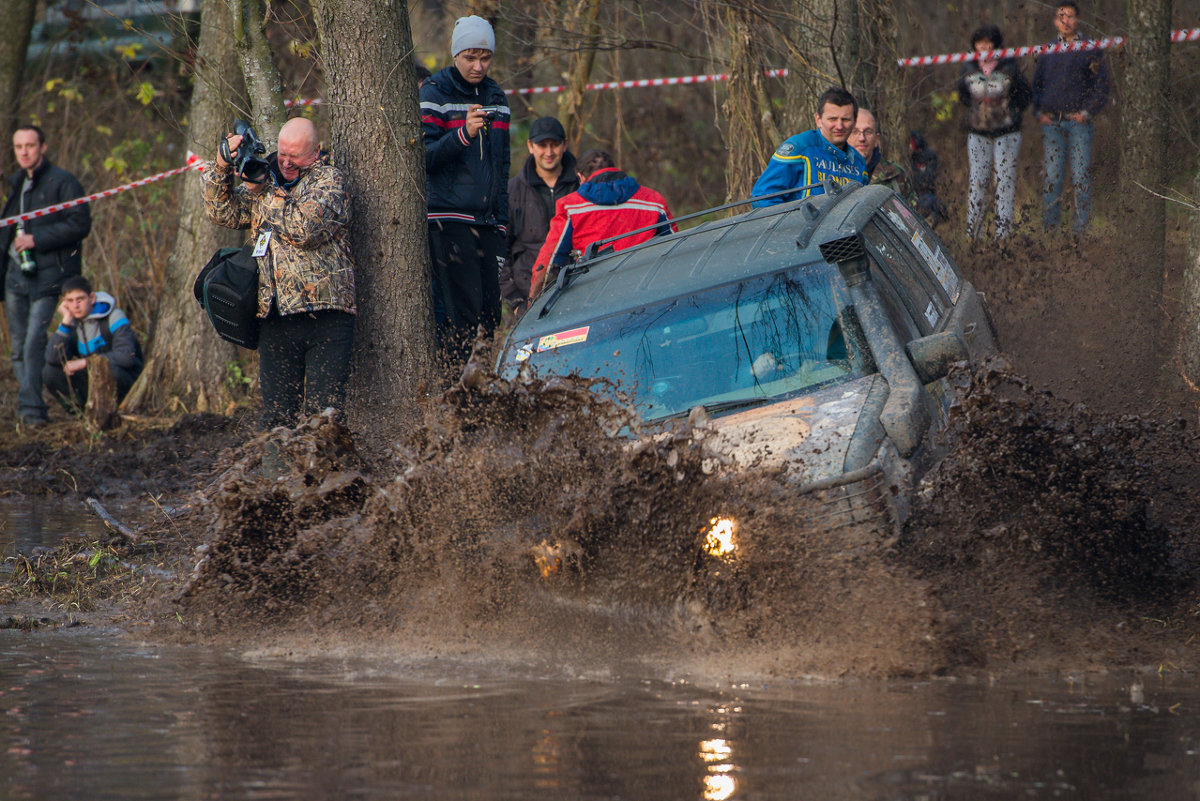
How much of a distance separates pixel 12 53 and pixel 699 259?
1122 cm

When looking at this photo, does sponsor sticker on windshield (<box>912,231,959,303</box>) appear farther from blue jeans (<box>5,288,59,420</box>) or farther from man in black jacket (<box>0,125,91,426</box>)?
blue jeans (<box>5,288,59,420</box>)

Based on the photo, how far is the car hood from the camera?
5332mm

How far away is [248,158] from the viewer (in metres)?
7.08

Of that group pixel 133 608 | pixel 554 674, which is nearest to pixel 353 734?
pixel 554 674

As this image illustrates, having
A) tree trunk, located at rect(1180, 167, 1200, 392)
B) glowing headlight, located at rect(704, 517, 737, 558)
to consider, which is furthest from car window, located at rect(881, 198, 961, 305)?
glowing headlight, located at rect(704, 517, 737, 558)

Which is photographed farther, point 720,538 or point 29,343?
point 29,343

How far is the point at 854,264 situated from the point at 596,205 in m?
3.17

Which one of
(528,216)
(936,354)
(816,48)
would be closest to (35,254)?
(528,216)

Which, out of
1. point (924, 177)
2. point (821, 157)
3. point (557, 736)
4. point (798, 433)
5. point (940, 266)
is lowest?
point (557, 736)

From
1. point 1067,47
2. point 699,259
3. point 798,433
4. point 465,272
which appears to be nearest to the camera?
point 798,433

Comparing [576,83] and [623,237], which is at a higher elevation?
[576,83]

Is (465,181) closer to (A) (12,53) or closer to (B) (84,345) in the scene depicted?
(B) (84,345)

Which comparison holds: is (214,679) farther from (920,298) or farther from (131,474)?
(131,474)

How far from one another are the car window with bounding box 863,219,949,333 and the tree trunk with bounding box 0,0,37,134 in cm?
1124
